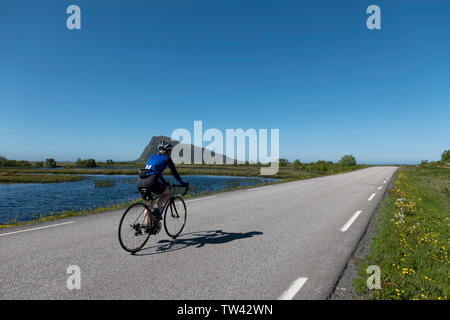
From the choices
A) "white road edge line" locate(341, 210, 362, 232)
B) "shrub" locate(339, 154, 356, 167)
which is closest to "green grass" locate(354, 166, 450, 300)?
"white road edge line" locate(341, 210, 362, 232)

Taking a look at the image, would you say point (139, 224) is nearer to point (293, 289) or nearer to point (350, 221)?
point (293, 289)

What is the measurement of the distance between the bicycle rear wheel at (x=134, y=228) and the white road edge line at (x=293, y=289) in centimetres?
308

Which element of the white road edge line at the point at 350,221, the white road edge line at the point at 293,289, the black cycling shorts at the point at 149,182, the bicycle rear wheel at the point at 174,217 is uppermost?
the black cycling shorts at the point at 149,182

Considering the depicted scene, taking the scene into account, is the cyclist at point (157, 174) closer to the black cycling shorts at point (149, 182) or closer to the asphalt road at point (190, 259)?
the black cycling shorts at point (149, 182)

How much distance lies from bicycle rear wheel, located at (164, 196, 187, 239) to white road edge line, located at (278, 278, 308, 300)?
10.5ft

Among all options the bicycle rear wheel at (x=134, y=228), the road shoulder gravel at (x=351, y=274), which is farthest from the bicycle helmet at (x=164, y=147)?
the road shoulder gravel at (x=351, y=274)

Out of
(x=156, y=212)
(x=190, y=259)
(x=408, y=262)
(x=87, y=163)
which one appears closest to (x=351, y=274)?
(x=408, y=262)

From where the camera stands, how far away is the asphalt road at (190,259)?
3.11 m

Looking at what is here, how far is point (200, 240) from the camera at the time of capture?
17.2ft

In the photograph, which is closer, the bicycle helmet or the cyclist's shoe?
the cyclist's shoe

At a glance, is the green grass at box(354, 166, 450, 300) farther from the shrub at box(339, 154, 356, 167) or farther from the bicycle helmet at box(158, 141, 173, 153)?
the shrub at box(339, 154, 356, 167)

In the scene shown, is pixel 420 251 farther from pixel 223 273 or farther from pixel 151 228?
pixel 151 228

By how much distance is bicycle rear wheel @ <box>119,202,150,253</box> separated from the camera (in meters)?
4.44

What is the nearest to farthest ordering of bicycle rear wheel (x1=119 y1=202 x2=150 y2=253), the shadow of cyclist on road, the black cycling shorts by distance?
bicycle rear wheel (x1=119 y1=202 x2=150 y2=253)
the black cycling shorts
the shadow of cyclist on road
